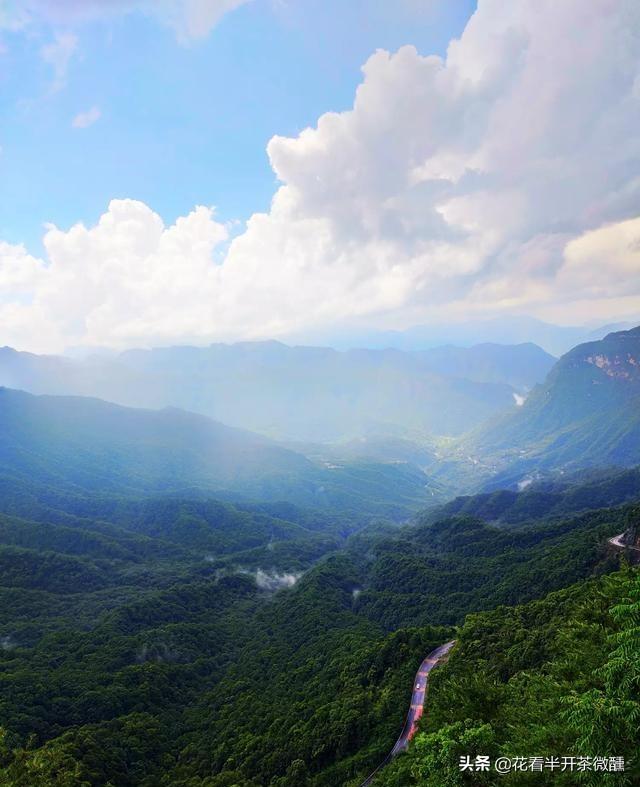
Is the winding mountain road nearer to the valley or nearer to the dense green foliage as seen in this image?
the valley

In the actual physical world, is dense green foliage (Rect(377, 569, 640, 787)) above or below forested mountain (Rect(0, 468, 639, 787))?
above

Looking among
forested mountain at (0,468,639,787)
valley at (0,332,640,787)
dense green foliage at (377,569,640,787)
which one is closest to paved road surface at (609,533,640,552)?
valley at (0,332,640,787)

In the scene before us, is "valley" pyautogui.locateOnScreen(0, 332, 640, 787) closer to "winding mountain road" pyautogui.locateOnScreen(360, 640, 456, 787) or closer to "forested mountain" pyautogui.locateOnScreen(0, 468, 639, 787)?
"forested mountain" pyautogui.locateOnScreen(0, 468, 639, 787)

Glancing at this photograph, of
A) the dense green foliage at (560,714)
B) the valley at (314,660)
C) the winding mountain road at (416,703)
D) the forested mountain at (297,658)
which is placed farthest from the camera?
the winding mountain road at (416,703)

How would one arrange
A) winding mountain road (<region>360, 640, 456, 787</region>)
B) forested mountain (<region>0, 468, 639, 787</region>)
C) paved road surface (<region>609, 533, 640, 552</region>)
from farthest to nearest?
paved road surface (<region>609, 533, 640, 552</region>)
winding mountain road (<region>360, 640, 456, 787</region>)
forested mountain (<region>0, 468, 639, 787</region>)

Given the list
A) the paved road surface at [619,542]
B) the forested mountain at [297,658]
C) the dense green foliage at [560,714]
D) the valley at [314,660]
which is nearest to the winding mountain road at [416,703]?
the valley at [314,660]

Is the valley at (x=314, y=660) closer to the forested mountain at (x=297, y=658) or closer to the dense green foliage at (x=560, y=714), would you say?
the dense green foliage at (x=560, y=714)

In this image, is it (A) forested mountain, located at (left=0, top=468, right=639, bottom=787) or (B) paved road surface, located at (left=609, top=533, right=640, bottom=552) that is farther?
(B) paved road surface, located at (left=609, top=533, right=640, bottom=552)

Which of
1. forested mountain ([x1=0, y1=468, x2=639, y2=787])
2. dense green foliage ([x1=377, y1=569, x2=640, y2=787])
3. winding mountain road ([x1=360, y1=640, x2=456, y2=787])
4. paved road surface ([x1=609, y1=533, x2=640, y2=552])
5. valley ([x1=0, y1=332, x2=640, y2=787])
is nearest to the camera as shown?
dense green foliage ([x1=377, y1=569, x2=640, y2=787])
